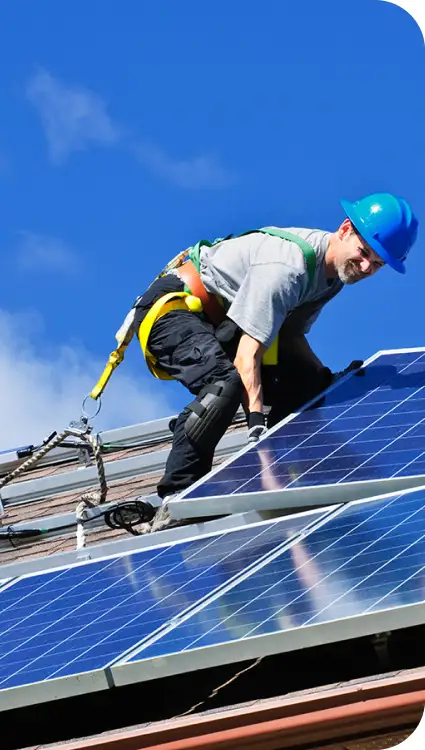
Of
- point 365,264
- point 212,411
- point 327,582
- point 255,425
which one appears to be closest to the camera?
point 327,582

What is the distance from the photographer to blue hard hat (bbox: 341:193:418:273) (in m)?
7.43

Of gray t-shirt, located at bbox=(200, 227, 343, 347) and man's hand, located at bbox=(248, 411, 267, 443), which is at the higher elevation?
gray t-shirt, located at bbox=(200, 227, 343, 347)

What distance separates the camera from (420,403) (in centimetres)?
721

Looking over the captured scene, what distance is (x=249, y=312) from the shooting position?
23.4 ft

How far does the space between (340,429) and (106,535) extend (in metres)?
1.67

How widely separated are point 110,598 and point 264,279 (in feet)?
6.78

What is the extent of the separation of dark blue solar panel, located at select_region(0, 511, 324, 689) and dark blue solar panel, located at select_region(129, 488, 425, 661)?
202 mm

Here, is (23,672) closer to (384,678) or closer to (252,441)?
(384,678)

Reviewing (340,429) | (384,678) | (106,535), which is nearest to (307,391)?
(340,429)

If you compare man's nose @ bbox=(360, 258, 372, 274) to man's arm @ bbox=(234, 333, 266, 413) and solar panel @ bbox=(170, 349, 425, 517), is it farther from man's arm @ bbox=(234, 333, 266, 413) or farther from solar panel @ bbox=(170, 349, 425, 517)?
man's arm @ bbox=(234, 333, 266, 413)

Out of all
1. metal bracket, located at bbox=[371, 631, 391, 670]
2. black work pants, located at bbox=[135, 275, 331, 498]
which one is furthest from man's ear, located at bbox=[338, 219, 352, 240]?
metal bracket, located at bbox=[371, 631, 391, 670]

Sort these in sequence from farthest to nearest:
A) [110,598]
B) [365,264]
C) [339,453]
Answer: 1. [365,264]
2. [339,453]
3. [110,598]

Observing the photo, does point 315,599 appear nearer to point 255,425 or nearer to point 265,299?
point 255,425

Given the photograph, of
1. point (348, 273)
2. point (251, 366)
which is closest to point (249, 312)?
point (251, 366)
